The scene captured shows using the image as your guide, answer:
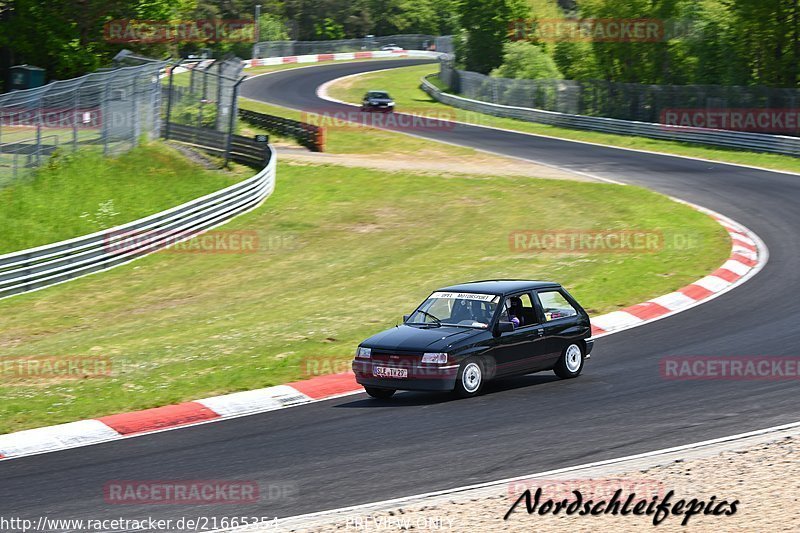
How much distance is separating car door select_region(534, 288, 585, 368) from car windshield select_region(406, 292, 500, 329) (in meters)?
0.79

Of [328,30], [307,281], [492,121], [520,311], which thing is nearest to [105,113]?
[307,281]

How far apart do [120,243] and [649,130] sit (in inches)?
1070

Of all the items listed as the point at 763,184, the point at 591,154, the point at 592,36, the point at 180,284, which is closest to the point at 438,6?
the point at 592,36

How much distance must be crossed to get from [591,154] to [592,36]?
64.0ft

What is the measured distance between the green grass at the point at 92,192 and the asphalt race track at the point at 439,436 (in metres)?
15.9

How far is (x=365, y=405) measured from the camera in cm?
1198

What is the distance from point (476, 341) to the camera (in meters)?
12.1

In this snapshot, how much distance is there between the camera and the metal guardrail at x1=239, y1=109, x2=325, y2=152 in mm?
41469

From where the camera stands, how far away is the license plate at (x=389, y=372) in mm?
11859

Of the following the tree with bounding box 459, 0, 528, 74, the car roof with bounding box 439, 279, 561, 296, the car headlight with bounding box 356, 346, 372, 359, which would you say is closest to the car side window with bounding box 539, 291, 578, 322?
the car roof with bounding box 439, 279, 561, 296

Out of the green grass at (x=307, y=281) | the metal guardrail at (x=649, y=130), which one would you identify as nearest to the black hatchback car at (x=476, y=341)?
the green grass at (x=307, y=281)

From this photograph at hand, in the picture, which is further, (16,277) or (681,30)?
(681,30)

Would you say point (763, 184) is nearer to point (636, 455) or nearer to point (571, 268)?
point (571, 268)

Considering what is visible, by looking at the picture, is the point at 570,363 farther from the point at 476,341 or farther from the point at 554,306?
the point at 476,341
